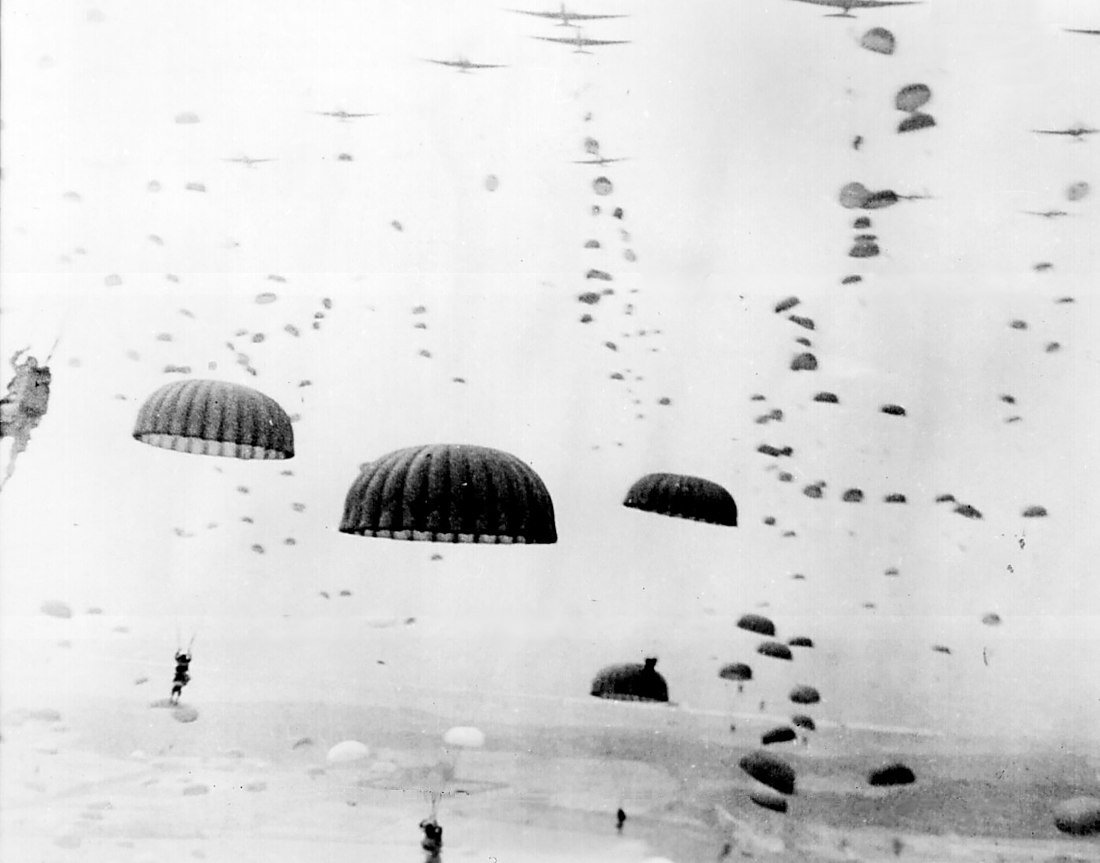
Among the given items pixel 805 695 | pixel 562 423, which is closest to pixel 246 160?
pixel 562 423

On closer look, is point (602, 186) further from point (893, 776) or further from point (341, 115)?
point (893, 776)

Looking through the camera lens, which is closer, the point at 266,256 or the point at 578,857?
the point at 578,857

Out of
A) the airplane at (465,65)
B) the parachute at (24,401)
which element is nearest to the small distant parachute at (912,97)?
the airplane at (465,65)

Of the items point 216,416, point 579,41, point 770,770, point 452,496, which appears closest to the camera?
point 452,496

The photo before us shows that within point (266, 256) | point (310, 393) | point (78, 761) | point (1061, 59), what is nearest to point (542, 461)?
point (310, 393)

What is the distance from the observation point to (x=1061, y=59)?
307cm

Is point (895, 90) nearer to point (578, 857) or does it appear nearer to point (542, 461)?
point (542, 461)

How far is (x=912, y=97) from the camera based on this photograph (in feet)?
10.1

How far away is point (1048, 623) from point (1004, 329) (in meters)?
1.02

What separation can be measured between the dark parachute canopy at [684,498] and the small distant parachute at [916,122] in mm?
1426

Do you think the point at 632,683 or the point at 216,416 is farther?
the point at 632,683

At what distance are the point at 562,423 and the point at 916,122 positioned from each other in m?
1.64

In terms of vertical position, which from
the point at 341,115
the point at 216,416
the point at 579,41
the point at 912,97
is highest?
the point at 579,41

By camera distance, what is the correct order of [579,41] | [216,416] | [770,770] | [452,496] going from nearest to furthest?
[452,496], [216,416], [770,770], [579,41]
